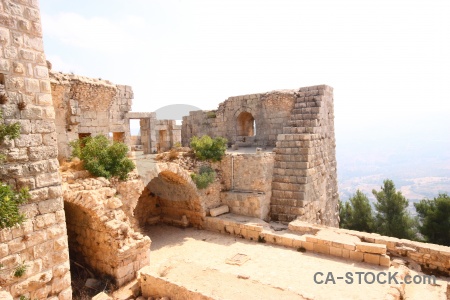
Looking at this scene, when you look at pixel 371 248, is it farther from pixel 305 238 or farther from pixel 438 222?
pixel 438 222

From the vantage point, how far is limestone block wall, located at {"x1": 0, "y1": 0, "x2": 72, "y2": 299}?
4.71 meters

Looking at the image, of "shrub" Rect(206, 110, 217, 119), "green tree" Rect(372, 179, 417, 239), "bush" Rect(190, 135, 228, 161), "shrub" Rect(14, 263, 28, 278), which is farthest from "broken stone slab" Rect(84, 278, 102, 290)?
"green tree" Rect(372, 179, 417, 239)

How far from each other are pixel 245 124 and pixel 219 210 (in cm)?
619

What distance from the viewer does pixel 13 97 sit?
478cm

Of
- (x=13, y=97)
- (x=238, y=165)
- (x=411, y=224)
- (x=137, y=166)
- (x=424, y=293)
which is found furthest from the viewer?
(x=411, y=224)

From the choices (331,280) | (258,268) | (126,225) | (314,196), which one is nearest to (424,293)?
(331,280)

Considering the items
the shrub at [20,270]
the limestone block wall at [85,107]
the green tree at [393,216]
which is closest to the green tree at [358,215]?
the green tree at [393,216]

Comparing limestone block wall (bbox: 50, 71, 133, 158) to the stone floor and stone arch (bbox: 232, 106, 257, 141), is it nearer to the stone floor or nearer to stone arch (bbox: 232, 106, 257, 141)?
the stone floor

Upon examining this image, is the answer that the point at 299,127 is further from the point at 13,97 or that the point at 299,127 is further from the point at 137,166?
the point at 13,97

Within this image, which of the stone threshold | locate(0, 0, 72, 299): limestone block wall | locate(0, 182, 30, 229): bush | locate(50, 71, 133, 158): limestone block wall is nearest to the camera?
locate(0, 182, 30, 229): bush

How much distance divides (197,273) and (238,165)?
17.6 ft

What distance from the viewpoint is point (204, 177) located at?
11445 millimetres

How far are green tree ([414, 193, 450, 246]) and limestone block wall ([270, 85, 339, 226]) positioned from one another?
4.66 metres

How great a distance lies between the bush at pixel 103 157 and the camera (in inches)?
324
